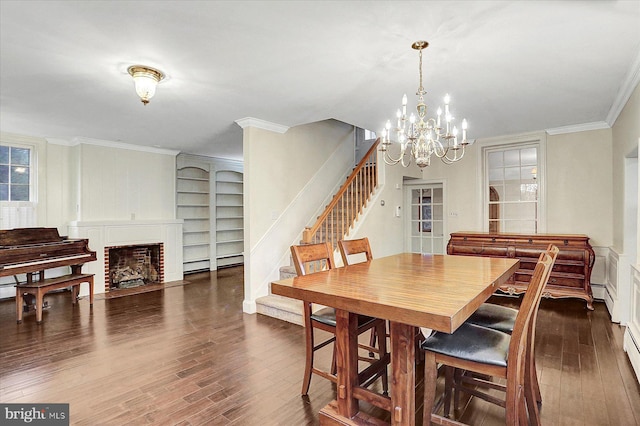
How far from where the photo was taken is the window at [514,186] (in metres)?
5.25

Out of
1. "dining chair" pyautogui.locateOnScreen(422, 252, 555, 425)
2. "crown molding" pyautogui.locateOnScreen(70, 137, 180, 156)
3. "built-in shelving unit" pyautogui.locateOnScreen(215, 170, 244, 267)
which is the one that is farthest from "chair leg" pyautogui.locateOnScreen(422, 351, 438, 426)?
"built-in shelving unit" pyautogui.locateOnScreen(215, 170, 244, 267)

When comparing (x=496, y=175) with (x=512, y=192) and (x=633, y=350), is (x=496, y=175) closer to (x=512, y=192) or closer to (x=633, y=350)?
(x=512, y=192)

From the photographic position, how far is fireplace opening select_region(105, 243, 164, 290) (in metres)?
5.79

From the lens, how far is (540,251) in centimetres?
460

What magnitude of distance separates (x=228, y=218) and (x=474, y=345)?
6.86 meters

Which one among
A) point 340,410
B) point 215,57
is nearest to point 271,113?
point 215,57

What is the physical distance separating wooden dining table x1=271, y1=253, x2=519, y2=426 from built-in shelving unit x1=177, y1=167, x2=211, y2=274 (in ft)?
18.1

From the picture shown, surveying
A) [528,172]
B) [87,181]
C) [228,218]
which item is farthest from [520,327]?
[228,218]

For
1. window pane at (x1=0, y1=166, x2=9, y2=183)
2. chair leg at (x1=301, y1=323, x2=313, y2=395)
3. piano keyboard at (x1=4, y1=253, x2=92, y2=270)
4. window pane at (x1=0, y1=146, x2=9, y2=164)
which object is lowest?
chair leg at (x1=301, y1=323, x2=313, y2=395)

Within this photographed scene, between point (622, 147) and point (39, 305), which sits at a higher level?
point (622, 147)

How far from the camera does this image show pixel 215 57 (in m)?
2.62

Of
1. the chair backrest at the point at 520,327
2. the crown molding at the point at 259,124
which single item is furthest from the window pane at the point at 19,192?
the chair backrest at the point at 520,327

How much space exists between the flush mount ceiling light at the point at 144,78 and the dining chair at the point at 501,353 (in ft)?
9.52

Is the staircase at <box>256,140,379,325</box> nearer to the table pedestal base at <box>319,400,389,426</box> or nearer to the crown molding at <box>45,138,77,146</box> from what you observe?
the table pedestal base at <box>319,400,389,426</box>
